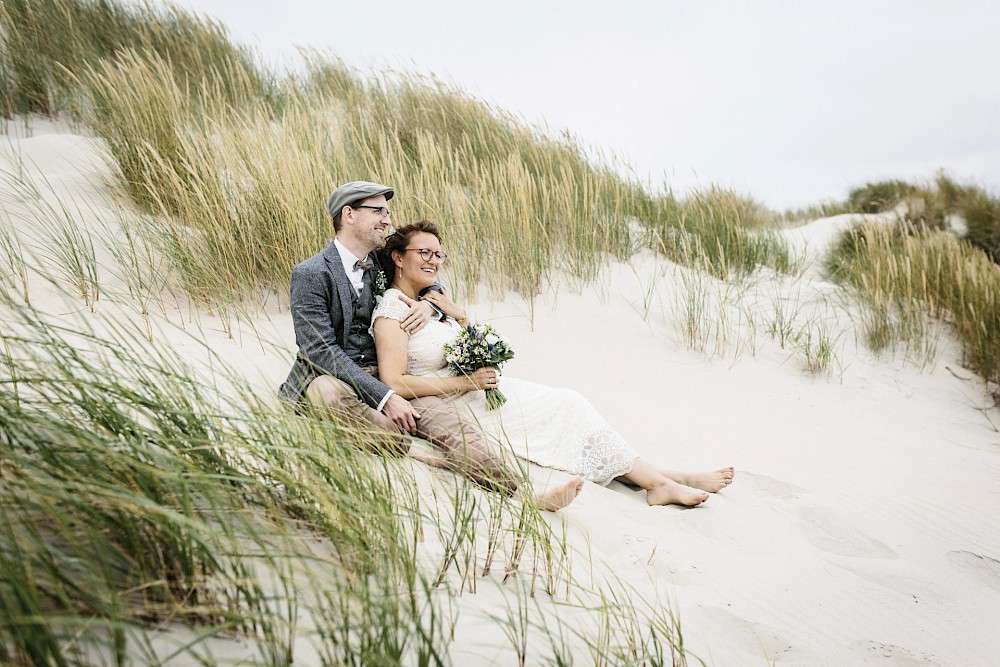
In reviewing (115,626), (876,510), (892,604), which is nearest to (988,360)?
(876,510)

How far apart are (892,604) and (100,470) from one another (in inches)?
105

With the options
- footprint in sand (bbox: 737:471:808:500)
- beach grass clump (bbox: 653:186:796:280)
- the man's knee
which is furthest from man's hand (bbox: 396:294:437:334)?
beach grass clump (bbox: 653:186:796:280)

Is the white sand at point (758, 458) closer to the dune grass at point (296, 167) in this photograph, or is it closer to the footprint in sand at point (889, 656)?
the footprint in sand at point (889, 656)

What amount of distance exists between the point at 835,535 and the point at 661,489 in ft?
2.80

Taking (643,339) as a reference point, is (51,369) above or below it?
above

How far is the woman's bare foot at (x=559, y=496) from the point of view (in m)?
2.23

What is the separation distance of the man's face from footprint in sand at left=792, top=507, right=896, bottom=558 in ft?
8.63

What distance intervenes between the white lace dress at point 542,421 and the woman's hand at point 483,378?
11 centimetres

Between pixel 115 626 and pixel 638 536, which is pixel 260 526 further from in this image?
pixel 638 536

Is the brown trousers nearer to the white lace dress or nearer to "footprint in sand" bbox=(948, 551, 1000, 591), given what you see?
the white lace dress

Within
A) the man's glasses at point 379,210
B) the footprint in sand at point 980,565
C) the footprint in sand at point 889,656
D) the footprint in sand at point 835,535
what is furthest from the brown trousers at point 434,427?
the footprint in sand at point 980,565

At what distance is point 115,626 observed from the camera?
815 millimetres

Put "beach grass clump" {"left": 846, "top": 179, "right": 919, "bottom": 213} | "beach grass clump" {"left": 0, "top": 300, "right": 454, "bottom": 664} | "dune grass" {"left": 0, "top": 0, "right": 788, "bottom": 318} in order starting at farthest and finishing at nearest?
"beach grass clump" {"left": 846, "top": 179, "right": 919, "bottom": 213}
"dune grass" {"left": 0, "top": 0, "right": 788, "bottom": 318}
"beach grass clump" {"left": 0, "top": 300, "right": 454, "bottom": 664}

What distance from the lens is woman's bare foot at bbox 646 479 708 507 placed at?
2678 millimetres
